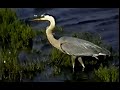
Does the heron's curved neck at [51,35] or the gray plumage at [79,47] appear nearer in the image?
the gray plumage at [79,47]

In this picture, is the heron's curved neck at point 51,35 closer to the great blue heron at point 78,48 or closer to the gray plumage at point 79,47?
the great blue heron at point 78,48

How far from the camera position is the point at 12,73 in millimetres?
6586

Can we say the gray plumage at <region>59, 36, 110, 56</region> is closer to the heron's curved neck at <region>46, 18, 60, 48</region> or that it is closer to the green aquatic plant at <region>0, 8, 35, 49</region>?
the heron's curved neck at <region>46, 18, 60, 48</region>

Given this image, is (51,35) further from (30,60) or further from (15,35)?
(15,35)

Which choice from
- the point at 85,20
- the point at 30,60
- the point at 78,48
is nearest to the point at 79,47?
the point at 78,48

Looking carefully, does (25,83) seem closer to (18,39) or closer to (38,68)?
(38,68)

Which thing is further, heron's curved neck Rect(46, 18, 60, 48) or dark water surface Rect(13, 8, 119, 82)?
dark water surface Rect(13, 8, 119, 82)

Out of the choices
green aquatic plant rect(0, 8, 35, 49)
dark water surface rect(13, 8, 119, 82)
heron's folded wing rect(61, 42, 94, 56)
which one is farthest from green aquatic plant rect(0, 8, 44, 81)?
heron's folded wing rect(61, 42, 94, 56)

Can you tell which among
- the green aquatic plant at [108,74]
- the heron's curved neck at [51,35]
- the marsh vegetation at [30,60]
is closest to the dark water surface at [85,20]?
the marsh vegetation at [30,60]

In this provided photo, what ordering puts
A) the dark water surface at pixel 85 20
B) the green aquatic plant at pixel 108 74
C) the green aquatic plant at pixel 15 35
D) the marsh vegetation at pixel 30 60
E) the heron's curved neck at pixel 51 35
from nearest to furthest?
the green aquatic plant at pixel 108 74 < the marsh vegetation at pixel 30 60 < the heron's curved neck at pixel 51 35 < the green aquatic plant at pixel 15 35 < the dark water surface at pixel 85 20

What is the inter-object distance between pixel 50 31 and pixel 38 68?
690 mm

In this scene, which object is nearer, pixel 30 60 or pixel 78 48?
pixel 78 48

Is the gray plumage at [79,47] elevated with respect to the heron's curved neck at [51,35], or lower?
lower
